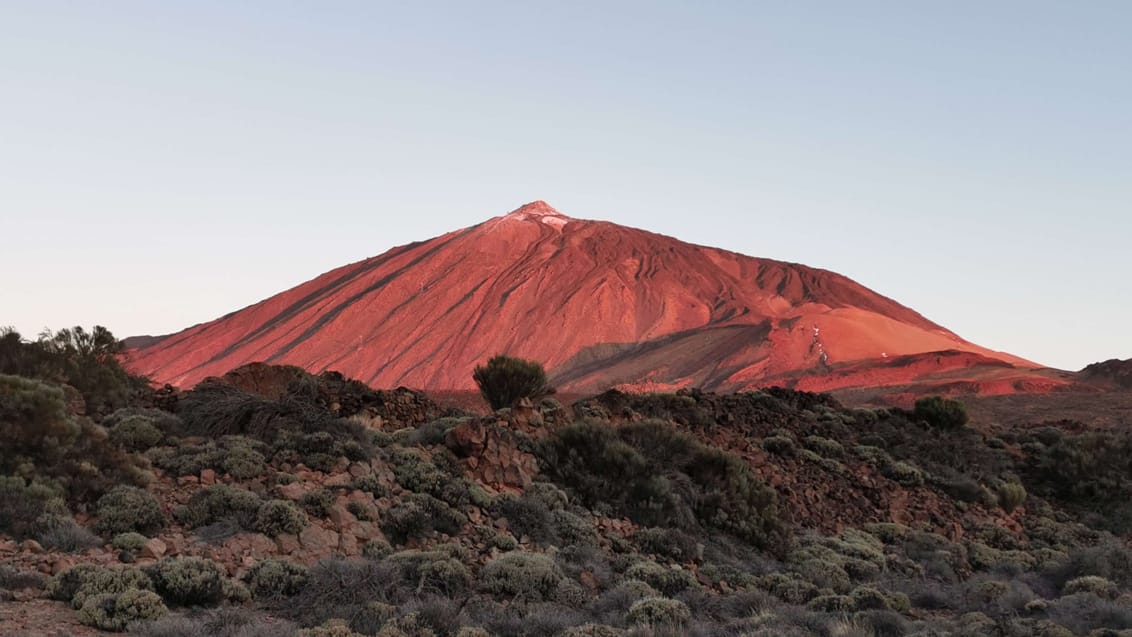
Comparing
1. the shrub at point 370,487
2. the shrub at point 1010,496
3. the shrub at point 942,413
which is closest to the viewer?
the shrub at point 370,487

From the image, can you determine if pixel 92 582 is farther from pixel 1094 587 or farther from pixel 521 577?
pixel 1094 587

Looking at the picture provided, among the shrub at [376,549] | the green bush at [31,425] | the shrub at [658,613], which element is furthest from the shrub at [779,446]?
the green bush at [31,425]

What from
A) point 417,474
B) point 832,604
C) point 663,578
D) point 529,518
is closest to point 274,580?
point 417,474

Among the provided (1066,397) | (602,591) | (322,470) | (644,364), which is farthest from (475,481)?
(644,364)

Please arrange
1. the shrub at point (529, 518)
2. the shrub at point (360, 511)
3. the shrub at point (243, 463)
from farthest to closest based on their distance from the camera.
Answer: the shrub at point (529, 518) < the shrub at point (243, 463) < the shrub at point (360, 511)

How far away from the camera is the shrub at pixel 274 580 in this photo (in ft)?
31.3

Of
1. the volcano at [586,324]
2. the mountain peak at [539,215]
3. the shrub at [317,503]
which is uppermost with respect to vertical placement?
the mountain peak at [539,215]

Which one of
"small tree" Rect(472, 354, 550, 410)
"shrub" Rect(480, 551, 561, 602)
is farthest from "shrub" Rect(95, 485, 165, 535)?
"small tree" Rect(472, 354, 550, 410)

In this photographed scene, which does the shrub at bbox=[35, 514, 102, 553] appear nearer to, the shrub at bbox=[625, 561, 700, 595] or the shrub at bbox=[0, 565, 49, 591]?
the shrub at bbox=[0, 565, 49, 591]

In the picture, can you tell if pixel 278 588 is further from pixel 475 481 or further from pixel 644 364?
pixel 644 364

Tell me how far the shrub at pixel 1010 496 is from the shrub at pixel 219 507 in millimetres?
17264

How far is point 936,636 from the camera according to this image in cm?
866

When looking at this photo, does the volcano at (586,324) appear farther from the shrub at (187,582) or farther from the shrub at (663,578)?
the shrub at (187,582)

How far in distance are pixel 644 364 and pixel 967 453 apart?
69573mm
